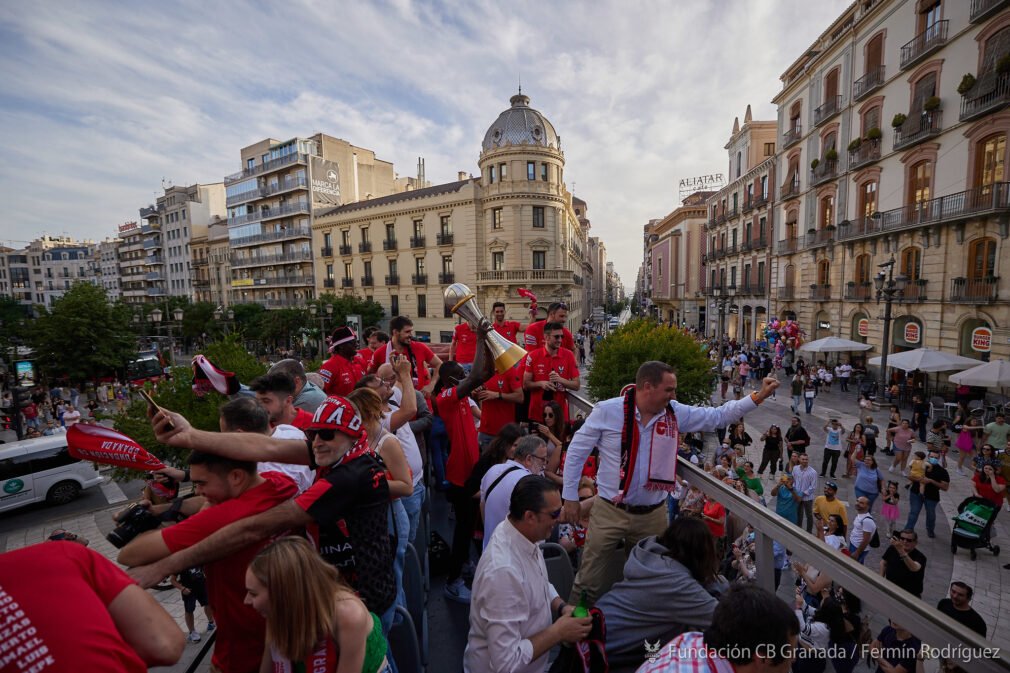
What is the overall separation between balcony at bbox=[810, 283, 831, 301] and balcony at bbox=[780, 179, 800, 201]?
6305 millimetres

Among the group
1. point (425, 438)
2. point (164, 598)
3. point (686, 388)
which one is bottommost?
point (164, 598)

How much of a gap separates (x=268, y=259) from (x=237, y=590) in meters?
52.1

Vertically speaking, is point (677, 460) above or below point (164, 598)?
above

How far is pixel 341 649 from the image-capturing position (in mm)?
1799

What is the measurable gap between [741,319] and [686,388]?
96.5 ft

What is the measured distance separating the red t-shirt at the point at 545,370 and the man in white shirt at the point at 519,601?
2.63m

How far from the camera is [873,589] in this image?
1.77m

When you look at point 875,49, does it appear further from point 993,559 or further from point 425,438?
point 425,438

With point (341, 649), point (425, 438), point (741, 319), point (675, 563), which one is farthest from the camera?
point (741, 319)

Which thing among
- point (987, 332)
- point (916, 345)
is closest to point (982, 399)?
point (987, 332)

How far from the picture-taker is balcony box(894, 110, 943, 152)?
1930 cm

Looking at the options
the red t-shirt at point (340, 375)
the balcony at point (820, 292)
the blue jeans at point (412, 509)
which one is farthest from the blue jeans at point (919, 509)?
the balcony at point (820, 292)

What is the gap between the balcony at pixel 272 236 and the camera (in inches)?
1760

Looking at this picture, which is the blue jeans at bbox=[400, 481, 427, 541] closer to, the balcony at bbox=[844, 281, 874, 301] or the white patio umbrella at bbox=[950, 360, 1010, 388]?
the white patio umbrella at bbox=[950, 360, 1010, 388]
